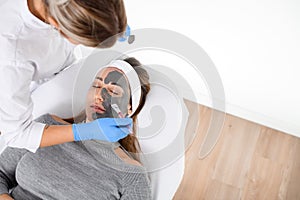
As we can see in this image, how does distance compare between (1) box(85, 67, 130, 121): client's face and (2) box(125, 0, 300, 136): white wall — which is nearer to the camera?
(1) box(85, 67, 130, 121): client's face

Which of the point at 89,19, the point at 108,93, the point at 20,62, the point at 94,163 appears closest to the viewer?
the point at 89,19

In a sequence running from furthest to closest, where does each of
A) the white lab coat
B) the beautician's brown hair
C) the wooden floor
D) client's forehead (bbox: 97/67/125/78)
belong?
the wooden floor, client's forehead (bbox: 97/67/125/78), the white lab coat, the beautician's brown hair

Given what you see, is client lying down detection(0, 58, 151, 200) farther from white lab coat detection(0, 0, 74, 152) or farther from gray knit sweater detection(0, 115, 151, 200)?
white lab coat detection(0, 0, 74, 152)

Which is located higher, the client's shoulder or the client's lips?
the client's lips

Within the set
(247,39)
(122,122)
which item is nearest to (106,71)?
(122,122)

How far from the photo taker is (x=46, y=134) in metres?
0.98

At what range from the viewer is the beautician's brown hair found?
2.26ft

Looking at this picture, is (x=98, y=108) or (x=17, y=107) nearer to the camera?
(x=17, y=107)

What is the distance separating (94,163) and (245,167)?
78 cm

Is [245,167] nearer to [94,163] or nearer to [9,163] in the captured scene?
[94,163]

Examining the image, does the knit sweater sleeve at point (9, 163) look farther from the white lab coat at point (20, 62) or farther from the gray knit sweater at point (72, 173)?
the white lab coat at point (20, 62)

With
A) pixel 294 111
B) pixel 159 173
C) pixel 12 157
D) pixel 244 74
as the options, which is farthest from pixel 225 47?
pixel 12 157

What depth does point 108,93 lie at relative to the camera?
1.00 metres

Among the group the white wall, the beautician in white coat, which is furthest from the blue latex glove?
the white wall
